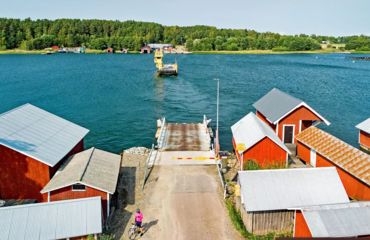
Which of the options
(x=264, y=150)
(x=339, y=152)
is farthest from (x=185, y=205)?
(x=339, y=152)

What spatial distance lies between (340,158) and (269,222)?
30.4 ft

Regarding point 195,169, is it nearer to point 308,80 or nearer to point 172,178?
point 172,178

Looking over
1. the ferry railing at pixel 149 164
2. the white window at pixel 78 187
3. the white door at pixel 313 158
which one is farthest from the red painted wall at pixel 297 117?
the white window at pixel 78 187

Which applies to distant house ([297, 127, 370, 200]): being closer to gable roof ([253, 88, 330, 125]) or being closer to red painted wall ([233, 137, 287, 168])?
gable roof ([253, 88, 330, 125])

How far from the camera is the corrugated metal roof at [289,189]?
22312 mm

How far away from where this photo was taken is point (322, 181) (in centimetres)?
2364

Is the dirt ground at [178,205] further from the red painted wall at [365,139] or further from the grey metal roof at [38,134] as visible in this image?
the red painted wall at [365,139]

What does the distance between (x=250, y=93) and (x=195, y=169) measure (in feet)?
172

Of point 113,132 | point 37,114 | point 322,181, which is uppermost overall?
point 37,114

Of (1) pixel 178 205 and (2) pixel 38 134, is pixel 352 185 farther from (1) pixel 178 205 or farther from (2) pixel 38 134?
(2) pixel 38 134

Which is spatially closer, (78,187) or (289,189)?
(289,189)

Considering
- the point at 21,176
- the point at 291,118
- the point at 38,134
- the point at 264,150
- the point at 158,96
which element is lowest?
the point at 158,96

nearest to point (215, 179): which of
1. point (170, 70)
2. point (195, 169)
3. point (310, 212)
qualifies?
point (195, 169)

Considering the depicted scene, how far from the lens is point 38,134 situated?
28031mm
